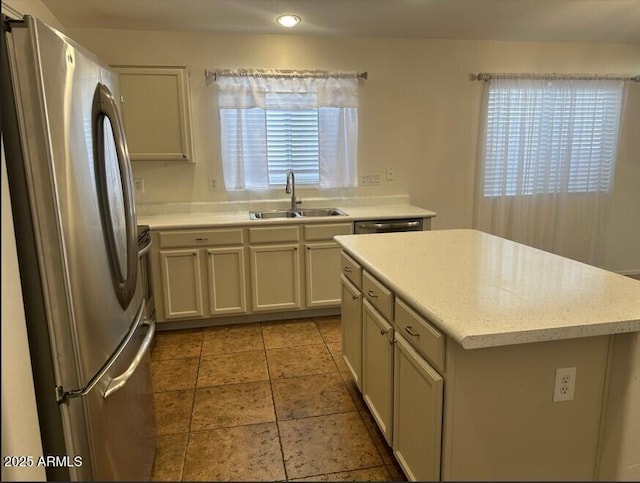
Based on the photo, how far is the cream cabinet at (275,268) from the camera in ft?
11.5

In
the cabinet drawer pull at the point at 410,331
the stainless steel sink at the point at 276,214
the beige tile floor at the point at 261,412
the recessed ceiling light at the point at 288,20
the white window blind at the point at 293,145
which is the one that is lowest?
the beige tile floor at the point at 261,412

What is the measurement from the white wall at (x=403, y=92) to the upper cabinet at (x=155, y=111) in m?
0.28

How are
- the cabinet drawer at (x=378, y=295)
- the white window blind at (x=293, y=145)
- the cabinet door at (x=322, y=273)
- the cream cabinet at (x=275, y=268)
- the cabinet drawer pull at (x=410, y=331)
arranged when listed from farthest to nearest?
the white window blind at (x=293, y=145) → the cabinet door at (x=322, y=273) → the cream cabinet at (x=275, y=268) → the cabinet drawer at (x=378, y=295) → the cabinet drawer pull at (x=410, y=331)

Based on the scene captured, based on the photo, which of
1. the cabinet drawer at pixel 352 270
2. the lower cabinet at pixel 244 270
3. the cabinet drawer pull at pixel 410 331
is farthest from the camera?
the lower cabinet at pixel 244 270

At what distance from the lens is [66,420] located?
1.29m

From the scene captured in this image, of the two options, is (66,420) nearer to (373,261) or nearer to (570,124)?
(373,261)

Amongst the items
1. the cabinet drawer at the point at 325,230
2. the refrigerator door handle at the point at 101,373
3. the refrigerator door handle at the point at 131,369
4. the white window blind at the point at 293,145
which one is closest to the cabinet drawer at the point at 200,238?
the cabinet drawer at the point at 325,230

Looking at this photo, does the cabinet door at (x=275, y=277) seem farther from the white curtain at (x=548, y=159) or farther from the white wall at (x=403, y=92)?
the white curtain at (x=548, y=159)

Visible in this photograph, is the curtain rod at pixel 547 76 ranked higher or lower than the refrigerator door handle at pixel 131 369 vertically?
higher

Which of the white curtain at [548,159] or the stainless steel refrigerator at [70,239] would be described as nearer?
the stainless steel refrigerator at [70,239]

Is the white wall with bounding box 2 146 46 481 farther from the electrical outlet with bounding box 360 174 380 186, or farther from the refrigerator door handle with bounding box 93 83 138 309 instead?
the electrical outlet with bounding box 360 174 380 186

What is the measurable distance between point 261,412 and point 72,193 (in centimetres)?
160

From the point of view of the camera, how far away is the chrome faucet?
3967 mm

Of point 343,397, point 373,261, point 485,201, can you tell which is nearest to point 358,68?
point 485,201
